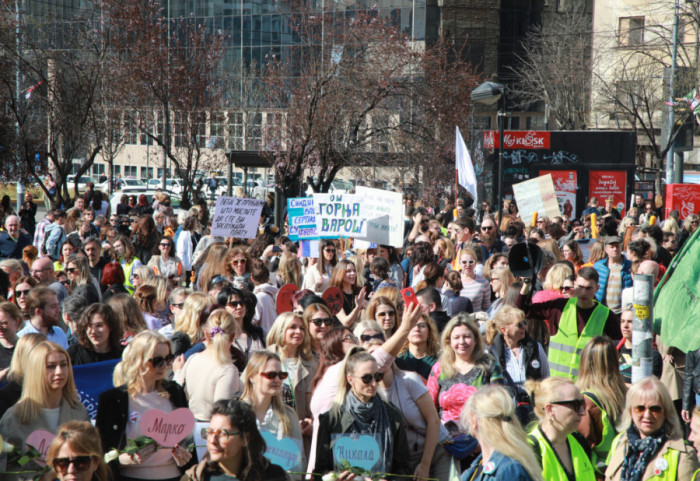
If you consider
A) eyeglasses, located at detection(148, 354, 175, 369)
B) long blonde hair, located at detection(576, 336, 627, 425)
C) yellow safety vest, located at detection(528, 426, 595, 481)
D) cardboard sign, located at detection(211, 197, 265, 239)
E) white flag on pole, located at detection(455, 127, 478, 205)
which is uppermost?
white flag on pole, located at detection(455, 127, 478, 205)

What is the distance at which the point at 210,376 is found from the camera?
234 inches

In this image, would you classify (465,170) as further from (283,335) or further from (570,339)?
(283,335)

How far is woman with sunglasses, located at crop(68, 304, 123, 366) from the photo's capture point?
6531mm

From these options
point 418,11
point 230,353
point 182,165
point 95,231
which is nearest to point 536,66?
point 418,11

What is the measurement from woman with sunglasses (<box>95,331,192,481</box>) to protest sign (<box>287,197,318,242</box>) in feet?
22.5

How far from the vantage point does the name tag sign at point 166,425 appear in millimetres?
4926

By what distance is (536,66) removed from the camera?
42125 millimetres

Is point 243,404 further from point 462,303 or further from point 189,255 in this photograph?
point 189,255

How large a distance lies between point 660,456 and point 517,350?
2.20m

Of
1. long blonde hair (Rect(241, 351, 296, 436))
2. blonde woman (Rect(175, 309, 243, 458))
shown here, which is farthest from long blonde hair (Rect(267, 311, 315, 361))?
A: long blonde hair (Rect(241, 351, 296, 436))

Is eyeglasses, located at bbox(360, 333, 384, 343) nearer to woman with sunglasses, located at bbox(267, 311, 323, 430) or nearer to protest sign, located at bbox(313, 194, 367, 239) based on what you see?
woman with sunglasses, located at bbox(267, 311, 323, 430)

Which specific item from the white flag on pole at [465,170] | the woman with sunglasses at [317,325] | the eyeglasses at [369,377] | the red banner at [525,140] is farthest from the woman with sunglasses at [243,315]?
the red banner at [525,140]

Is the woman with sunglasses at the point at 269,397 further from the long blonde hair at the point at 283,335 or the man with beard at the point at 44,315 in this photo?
the man with beard at the point at 44,315

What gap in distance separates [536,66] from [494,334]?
37.1 meters
